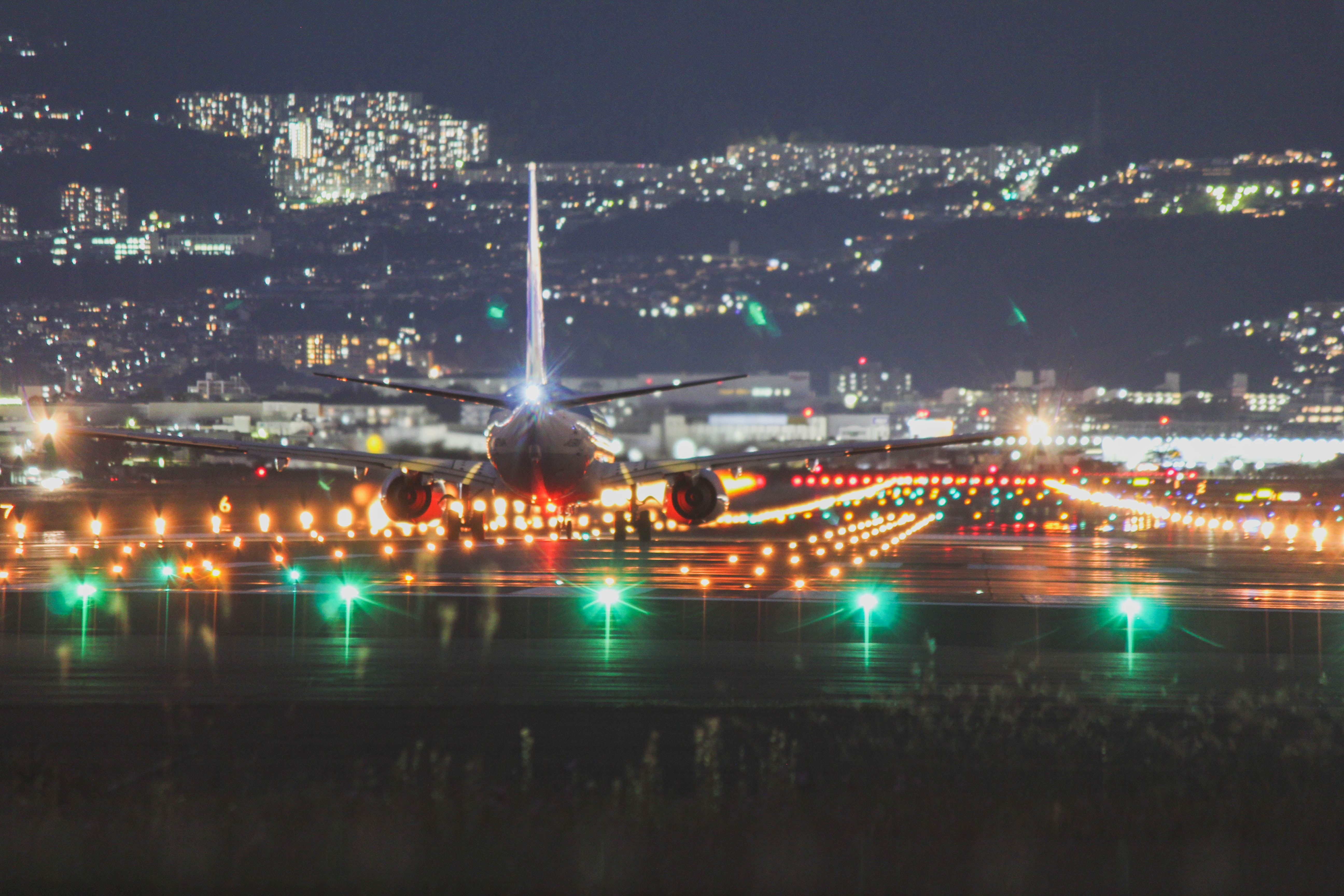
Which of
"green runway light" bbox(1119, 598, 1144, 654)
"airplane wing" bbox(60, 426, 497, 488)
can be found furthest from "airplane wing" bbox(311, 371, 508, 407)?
"green runway light" bbox(1119, 598, 1144, 654)

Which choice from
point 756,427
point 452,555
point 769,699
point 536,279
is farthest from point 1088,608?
point 756,427

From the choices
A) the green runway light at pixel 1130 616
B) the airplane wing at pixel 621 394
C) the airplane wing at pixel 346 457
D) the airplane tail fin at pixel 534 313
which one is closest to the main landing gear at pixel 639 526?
the airplane wing at pixel 346 457

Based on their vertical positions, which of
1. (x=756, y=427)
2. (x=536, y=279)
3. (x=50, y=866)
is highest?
(x=536, y=279)

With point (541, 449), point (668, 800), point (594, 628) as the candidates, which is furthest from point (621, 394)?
point (668, 800)

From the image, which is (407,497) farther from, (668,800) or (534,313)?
(668,800)

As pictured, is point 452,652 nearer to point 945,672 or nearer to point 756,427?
point 945,672

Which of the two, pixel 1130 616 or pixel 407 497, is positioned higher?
pixel 407 497
